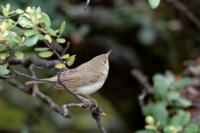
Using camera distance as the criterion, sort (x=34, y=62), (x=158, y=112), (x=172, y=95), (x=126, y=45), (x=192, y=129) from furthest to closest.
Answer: (x=126, y=45)
(x=172, y=95)
(x=158, y=112)
(x=192, y=129)
(x=34, y=62)

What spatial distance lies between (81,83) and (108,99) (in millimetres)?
1825

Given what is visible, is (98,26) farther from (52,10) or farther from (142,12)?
(52,10)

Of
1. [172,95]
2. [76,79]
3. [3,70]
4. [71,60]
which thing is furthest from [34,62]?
[172,95]

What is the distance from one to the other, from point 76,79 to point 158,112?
27.3 inches

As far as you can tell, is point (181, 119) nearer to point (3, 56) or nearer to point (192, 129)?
point (192, 129)

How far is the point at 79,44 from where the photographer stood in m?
3.58

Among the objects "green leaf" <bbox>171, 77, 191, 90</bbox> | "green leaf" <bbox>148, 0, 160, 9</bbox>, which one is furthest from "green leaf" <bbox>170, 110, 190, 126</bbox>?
"green leaf" <bbox>148, 0, 160, 9</bbox>

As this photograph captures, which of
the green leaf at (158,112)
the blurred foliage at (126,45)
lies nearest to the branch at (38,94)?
the green leaf at (158,112)

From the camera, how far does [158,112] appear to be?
2646 millimetres

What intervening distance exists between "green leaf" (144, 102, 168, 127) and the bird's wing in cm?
61

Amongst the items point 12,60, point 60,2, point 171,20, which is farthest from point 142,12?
point 12,60

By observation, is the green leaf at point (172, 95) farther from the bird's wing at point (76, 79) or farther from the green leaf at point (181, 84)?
the bird's wing at point (76, 79)

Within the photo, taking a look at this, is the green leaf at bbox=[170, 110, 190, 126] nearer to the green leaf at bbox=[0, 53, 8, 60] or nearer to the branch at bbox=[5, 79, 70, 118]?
the branch at bbox=[5, 79, 70, 118]

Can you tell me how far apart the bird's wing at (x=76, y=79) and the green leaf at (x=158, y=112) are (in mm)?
611
